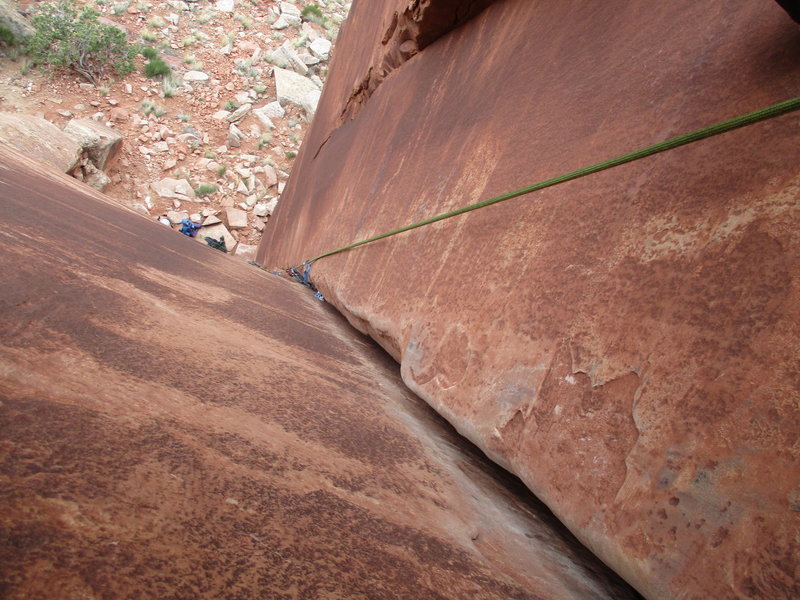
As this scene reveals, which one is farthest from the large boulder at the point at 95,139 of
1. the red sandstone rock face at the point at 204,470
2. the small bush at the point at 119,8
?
the red sandstone rock face at the point at 204,470

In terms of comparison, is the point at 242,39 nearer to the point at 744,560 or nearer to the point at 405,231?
the point at 405,231

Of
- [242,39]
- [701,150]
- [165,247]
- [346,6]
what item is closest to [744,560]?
[701,150]

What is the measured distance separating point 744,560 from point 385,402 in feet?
3.08

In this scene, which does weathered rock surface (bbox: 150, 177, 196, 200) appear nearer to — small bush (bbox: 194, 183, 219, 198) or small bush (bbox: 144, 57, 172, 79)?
small bush (bbox: 194, 183, 219, 198)

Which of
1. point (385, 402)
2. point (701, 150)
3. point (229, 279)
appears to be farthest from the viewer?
point (229, 279)

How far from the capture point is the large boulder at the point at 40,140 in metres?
6.23

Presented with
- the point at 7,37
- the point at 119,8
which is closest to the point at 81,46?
the point at 7,37

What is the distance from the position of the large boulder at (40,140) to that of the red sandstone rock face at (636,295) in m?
7.09

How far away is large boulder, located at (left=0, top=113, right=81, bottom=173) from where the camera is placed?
623 centimetres

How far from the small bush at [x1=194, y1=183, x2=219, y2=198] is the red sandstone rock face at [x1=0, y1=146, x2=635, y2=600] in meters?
8.80

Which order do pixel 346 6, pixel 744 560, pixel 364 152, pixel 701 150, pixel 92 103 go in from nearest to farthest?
pixel 744 560 < pixel 701 150 < pixel 364 152 < pixel 92 103 < pixel 346 6

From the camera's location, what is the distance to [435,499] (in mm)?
915

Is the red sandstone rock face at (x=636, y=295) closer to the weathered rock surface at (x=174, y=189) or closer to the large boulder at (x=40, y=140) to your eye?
the large boulder at (x=40, y=140)

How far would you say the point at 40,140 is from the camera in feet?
22.8
